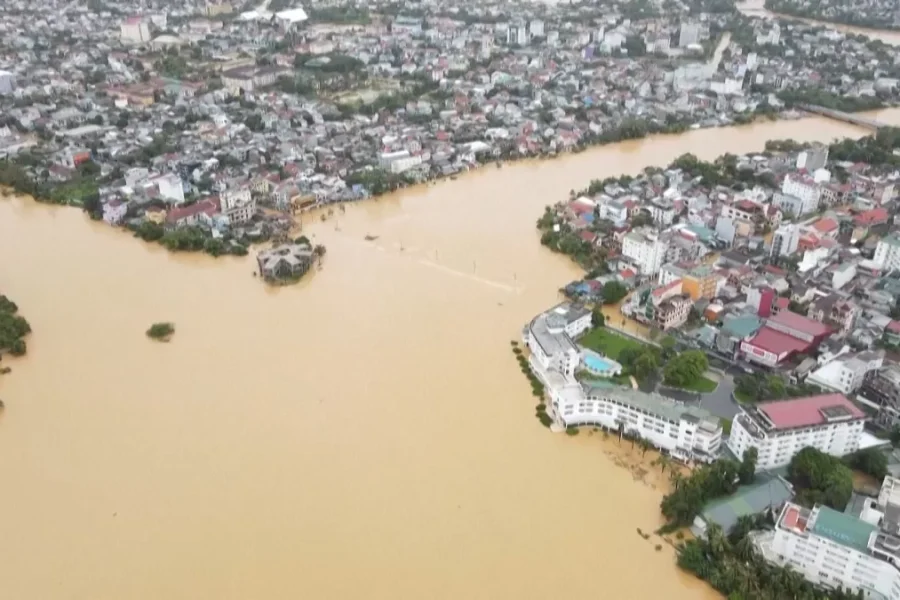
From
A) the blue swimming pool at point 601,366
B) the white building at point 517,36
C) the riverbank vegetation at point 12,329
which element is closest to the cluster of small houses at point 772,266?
the blue swimming pool at point 601,366

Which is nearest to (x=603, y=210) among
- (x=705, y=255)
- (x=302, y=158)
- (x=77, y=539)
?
(x=705, y=255)

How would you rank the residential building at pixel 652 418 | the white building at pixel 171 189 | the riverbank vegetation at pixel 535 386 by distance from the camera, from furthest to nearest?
the white building at pixel 171 189, the riverbank vegetation at pixel 535 386, the residential building at pixel 652 418

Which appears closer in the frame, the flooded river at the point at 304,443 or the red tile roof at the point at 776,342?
the flooded river at the point at 304,443

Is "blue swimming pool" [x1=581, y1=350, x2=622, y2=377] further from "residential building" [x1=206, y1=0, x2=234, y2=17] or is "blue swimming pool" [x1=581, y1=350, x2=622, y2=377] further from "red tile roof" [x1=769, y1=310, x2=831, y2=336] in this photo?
"residential building" [x1=206, y1=0, x2=234, y2=17]

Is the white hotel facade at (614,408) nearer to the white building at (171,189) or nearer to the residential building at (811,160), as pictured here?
the white building at (171,189)

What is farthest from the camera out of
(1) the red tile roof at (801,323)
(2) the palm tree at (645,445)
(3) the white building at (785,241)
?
(3) the white building at (785,241)

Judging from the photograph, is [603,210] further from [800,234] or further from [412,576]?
[412,576]

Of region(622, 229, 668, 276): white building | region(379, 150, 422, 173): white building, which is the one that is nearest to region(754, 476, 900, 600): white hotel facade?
region(622, 229, 668, 276): white building

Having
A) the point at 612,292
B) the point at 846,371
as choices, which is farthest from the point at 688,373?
the point at 612,292
